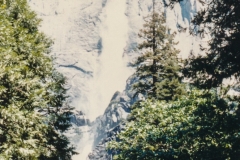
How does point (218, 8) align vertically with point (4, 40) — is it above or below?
above

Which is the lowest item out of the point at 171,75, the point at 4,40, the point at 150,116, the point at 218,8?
the point at 150,116

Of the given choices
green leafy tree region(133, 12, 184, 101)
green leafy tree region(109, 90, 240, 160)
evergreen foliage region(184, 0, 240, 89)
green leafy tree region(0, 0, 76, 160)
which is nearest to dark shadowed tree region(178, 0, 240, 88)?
evergreen foliage region(184, 0, 240, 89)

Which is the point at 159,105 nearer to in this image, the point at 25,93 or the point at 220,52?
the point at 220,52

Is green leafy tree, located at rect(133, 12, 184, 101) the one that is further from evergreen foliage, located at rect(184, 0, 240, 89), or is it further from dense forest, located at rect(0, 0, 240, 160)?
evergreen foliage, located at rect(184, 0, 240, 89)

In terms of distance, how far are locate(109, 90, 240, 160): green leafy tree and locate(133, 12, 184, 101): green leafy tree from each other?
7.01 meters

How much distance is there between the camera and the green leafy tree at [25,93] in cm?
941

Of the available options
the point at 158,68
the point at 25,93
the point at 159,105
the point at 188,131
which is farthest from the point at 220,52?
the point at 158,68

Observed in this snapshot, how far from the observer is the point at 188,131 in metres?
11.2

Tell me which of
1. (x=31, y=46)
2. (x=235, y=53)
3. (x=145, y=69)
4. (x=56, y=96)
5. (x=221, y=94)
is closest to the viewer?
(x=235, y=53)

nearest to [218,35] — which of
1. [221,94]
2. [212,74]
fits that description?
[212,74]

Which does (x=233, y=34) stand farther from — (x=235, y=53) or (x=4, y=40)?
(x=4, y=40)

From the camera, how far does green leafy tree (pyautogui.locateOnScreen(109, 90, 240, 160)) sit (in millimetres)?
10086

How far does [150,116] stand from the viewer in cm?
1368

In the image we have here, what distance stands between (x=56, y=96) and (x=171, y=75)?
964cm
